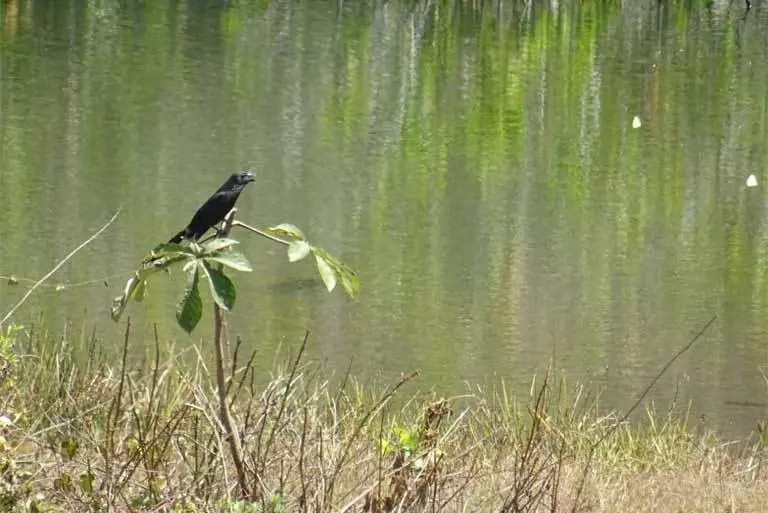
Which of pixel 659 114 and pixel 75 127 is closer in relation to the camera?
pixel 75 127

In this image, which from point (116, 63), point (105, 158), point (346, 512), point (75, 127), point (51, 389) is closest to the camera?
point (346, 512)

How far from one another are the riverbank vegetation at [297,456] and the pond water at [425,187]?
537 millimetres

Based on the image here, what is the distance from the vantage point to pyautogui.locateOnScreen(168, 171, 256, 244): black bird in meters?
3.01

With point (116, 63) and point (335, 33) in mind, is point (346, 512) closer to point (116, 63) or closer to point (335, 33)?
point (116, 63)

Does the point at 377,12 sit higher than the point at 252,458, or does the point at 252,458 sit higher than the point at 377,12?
the point at 377,12

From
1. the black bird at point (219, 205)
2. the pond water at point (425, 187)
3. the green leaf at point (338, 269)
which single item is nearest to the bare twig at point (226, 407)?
the green leaf at point (338, 269)

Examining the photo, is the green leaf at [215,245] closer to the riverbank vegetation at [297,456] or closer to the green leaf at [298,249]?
the green leaf at [298,249]

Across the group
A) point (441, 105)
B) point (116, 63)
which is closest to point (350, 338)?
point (441, 105)

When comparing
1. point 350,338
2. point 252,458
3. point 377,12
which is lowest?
point 350,338

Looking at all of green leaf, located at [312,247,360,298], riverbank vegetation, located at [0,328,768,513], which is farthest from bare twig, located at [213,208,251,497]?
green leaf, located at [312,247,360,298]

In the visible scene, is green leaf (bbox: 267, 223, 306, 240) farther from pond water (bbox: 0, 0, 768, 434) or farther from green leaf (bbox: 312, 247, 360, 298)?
pond water (bbox: 0, 0, 768, 434)

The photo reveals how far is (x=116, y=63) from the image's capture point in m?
12.2

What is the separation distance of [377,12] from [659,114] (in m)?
5.82

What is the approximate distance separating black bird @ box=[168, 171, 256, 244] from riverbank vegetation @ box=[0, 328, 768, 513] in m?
0.28
